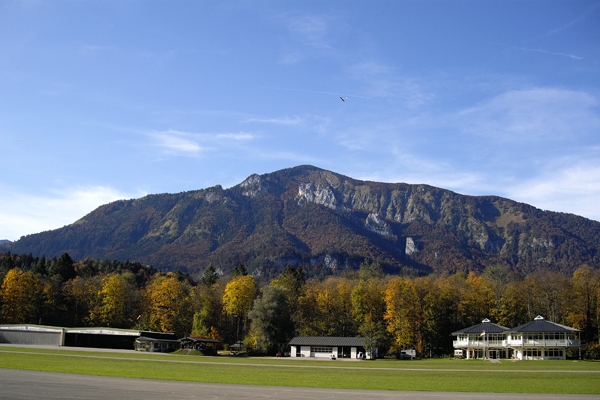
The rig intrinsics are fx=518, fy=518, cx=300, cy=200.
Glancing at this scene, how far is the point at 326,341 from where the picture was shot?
86.8 metres

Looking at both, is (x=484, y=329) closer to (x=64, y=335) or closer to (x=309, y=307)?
(x=309, y=307)

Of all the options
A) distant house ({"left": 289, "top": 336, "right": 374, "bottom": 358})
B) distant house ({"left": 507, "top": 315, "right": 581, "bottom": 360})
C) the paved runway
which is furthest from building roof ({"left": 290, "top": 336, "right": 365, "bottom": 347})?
the paved runway

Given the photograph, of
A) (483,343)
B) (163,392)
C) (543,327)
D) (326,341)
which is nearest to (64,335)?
(326,341)

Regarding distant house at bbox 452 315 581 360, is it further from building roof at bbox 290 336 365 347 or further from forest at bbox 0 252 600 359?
building roof at bbox 290 336 365 347

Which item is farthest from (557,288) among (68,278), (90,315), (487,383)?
(68,278)

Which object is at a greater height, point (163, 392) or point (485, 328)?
point (163, 392)

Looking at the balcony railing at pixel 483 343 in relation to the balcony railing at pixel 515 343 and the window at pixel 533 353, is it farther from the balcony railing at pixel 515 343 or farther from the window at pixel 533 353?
the window at pixel 533 353

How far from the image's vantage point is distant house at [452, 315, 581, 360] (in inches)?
3191

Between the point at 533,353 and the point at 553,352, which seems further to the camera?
the point at 533,353

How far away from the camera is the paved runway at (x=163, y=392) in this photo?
76.0ft

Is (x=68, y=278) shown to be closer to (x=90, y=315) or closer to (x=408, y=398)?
(x=90, y=315)

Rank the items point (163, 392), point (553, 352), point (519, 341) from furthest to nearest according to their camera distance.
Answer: point (519, 341) → point (553, 352) → point (163, 392)

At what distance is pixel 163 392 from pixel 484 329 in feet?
244

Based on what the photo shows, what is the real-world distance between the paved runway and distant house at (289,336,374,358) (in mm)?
57968
